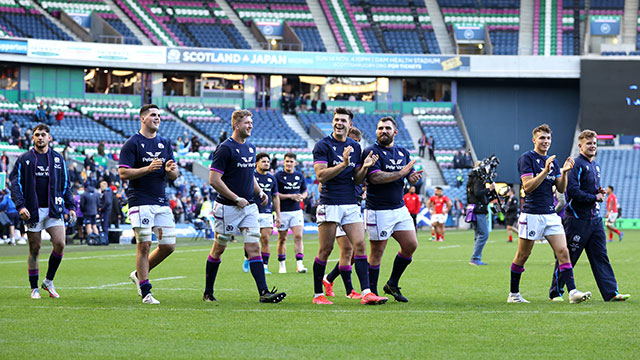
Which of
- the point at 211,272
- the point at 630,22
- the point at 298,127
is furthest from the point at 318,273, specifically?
the point at 630,22

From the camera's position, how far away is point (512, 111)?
203 feet

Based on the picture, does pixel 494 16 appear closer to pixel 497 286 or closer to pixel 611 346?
pixel 497 286

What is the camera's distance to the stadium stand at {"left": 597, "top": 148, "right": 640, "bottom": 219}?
51875 mm

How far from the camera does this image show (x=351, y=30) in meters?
61.4

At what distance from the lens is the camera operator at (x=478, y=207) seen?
19.6 m

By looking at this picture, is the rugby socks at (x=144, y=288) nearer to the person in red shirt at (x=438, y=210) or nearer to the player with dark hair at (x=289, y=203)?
the player with dark hair at (x=289, y=203)

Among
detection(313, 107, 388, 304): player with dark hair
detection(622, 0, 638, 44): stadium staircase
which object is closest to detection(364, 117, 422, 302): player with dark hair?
detection(313, 107, 388, 304): player with dark hair

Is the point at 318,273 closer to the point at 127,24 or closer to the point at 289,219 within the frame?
the point at 289,219

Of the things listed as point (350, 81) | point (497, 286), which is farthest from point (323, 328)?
point (350, 81)

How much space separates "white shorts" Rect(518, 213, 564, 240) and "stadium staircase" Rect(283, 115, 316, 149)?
142ft

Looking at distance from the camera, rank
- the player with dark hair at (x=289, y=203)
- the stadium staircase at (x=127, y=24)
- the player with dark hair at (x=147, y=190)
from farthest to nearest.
A: the stadium staircase at (x=127, y=24) → the player with dark hair at (x=289, y=203) → the player with dark hair at (x=147, y=190)

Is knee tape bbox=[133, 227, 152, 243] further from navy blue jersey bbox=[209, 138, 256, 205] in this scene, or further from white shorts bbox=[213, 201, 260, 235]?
navy blue jersey bbox=[209, 138, 256, 205]

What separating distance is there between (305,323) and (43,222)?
4.59 meters

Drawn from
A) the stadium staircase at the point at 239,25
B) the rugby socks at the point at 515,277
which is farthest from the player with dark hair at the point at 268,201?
the stadium staircase at the point at 239,25
